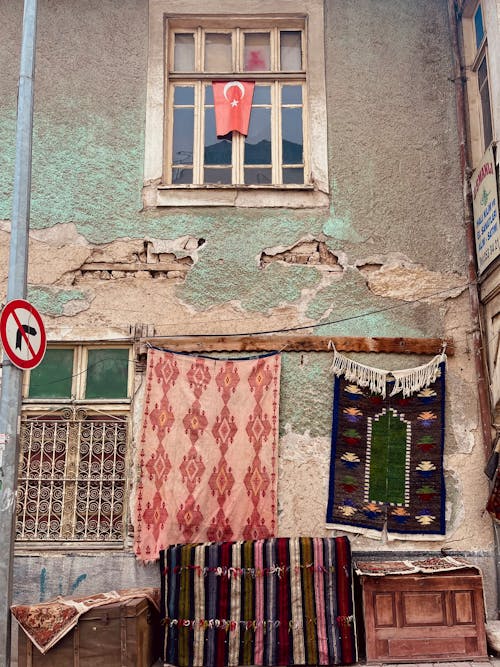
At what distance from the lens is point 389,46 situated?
8148 mm

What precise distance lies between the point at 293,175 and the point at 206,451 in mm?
3163

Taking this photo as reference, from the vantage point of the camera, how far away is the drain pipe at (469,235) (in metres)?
7.20

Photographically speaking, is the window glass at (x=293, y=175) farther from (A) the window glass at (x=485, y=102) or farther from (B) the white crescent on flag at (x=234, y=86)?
(A) the window glass at (x=485, y=102)

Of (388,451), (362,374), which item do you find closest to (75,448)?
(362,374)

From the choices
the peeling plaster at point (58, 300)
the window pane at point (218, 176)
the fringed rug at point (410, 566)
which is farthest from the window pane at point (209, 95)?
the fringed rug at point (410, 566)

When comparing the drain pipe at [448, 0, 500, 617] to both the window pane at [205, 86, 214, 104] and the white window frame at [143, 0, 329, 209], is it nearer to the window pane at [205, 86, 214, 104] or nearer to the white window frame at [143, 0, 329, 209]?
the white window frame at [143, 0, 329, 209]

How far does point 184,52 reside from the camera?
8438mm

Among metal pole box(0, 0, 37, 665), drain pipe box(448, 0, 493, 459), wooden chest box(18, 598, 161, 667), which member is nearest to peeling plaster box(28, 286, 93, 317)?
metal pole box(0, 0, 37, 665)

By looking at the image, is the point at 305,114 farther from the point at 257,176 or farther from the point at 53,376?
the point at 53,376

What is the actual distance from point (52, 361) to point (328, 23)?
4842 mm

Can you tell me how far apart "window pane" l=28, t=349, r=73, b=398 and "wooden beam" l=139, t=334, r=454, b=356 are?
799mm

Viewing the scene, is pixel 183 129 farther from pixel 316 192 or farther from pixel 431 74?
pixel 431 74

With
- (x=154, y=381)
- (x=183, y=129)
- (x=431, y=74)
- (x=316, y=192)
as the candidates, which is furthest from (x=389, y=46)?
(x=154, y=381)

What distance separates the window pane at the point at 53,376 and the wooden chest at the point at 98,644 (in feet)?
7.79
